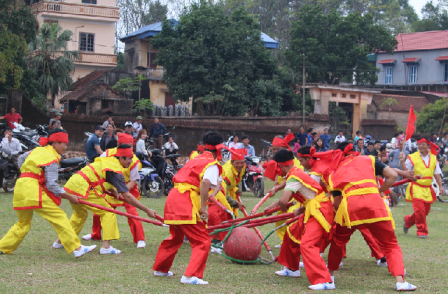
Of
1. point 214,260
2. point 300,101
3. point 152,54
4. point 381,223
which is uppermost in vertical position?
point 152,54

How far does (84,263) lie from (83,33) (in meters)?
33.7

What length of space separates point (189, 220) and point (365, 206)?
198cm

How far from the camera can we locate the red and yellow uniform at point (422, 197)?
9.55 meters

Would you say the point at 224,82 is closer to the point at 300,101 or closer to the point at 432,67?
the point at 300,101

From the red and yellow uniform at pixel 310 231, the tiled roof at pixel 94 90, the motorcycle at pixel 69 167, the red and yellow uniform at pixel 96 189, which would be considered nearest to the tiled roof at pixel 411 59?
the tiled roof at pixel 94 90

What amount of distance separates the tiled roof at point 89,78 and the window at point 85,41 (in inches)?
89.6

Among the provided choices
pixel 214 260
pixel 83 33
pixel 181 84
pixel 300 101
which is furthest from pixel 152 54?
pixel 214 260

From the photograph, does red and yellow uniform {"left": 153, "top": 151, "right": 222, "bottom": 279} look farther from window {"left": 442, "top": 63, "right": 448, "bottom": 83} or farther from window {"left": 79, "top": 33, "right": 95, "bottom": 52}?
window {"left": 442, "top": 63, "right": 448, "bottom": 83}

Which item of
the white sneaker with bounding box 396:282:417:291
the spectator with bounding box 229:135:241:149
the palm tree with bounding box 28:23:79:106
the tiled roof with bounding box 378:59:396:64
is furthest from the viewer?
the tiled roof with bounding box 378:59:396:64

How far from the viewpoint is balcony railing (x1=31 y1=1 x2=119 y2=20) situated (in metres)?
35.8

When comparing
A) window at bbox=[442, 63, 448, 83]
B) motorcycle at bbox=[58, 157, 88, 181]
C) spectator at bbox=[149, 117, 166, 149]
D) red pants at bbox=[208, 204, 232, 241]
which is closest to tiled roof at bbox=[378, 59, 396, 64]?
window at bbox=[442, 63, 448, 83]

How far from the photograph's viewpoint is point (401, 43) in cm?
4475

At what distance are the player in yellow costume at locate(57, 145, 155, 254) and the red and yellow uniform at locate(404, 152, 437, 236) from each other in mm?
5447

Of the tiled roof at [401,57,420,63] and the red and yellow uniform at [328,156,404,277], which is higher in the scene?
the tiled roof at [401,57,420,63]
